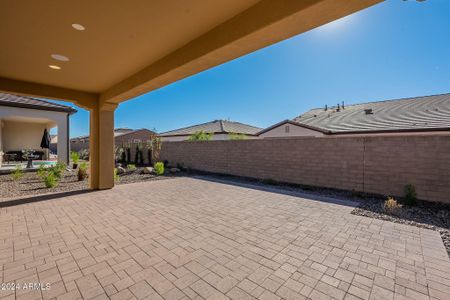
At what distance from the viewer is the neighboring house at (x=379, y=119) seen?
10148 mm

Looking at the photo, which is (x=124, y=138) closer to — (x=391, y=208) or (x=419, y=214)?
(x=391, y=208)

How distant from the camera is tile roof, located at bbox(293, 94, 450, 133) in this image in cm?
1024

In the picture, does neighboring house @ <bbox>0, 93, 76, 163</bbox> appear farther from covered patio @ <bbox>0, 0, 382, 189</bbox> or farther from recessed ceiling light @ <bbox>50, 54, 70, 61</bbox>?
recessed ceiling light @ <bbox>50, 54, 70, 61</bbox>

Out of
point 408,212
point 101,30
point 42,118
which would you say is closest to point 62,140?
point 42,118

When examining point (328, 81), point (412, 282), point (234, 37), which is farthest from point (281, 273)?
point (328, 81)

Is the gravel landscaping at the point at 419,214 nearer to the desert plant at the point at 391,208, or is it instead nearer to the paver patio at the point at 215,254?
the desert plant at the point at 391,208

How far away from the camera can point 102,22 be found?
289 centimetres

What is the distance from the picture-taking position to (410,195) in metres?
5.15

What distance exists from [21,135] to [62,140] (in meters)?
5.96

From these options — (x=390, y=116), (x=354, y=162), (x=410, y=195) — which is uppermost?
(x=390, y=116)

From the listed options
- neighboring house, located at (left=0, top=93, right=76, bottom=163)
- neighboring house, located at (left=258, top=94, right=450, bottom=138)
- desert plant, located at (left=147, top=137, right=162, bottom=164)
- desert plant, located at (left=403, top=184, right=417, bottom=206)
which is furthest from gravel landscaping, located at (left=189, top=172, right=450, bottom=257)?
neighboring house, located at (left=0, top=93, right=76, bottom=163)

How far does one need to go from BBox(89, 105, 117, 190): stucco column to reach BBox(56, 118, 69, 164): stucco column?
6421 mm

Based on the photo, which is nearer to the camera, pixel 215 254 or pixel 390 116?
pixel 215 254

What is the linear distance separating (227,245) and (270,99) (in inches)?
557
